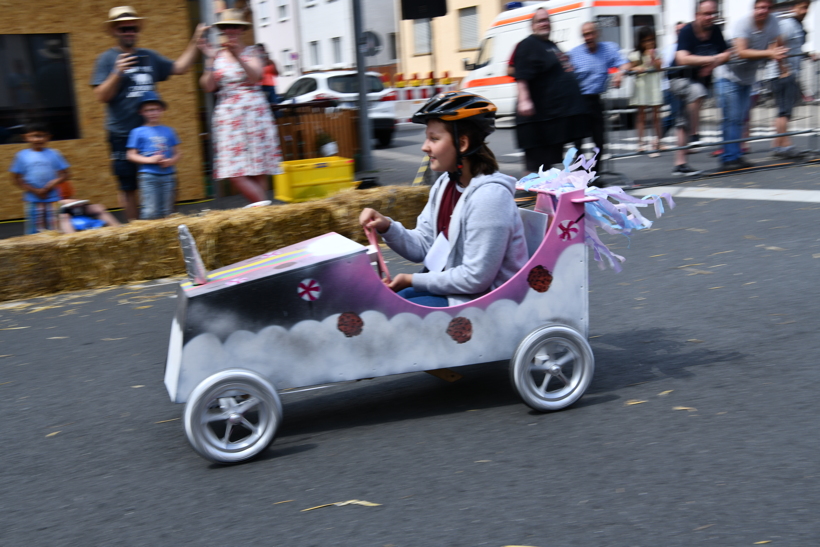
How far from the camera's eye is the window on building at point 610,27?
18000 millimetres

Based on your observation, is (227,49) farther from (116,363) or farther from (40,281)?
(116,363)

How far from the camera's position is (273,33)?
4544 centimetres

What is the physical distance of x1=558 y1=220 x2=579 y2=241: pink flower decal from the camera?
3.85m

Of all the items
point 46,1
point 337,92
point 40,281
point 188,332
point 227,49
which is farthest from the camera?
point 337,92

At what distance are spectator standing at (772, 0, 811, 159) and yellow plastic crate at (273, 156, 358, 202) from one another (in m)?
5.25

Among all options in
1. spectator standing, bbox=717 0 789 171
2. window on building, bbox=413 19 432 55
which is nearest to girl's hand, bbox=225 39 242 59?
spectator standing, bbox=717 0 789 171

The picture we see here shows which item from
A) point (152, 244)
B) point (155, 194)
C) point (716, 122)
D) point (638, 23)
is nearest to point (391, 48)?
point (638, 23)

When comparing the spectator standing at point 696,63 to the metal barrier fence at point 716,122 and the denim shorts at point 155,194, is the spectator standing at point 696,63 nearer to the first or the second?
the metal barrier fence at point 716,122

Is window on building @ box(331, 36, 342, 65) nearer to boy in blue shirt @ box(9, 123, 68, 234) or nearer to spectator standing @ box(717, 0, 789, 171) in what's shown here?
spectator standing @ box(717, 0, 789, 171)

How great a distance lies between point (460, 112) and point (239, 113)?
466 cm

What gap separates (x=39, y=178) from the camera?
752cm

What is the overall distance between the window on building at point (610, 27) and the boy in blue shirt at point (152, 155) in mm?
12499

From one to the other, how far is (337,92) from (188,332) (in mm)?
16721

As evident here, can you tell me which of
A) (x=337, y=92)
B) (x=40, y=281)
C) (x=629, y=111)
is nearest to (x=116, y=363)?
(x=40, y=281)
